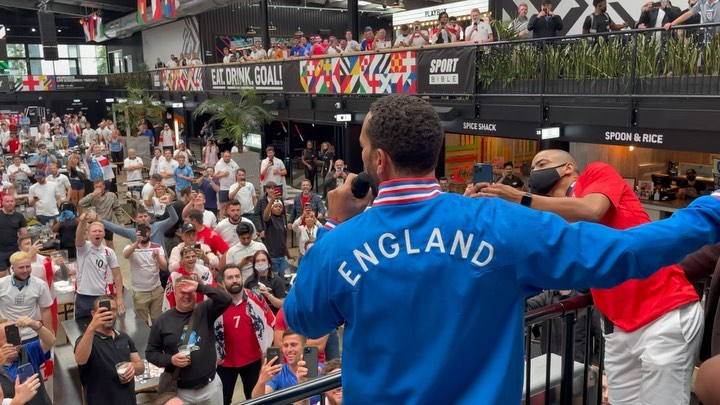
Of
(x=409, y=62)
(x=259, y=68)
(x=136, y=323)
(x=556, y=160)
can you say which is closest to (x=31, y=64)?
(x=259, y=68)

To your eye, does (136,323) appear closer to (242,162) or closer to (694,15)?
(694,15)

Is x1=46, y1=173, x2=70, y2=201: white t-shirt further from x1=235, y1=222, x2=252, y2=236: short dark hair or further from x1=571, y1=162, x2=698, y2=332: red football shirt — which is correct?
x1=571, y1=162, x2=698, y2=332: red football shirt

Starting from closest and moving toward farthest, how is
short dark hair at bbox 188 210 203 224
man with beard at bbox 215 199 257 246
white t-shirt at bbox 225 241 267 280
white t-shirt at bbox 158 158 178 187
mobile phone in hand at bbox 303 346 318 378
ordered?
mobile phone in hand at bbox 303 346 318 378, white t-shirt at bbox 225 241 267 280, short dark hair at bbox 188 210 203 224, man with beard at bbox 215 199 257 246, white t-shirt at bbox 158 158 178 187

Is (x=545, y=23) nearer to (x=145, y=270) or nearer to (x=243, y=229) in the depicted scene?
(x=243, y=229)

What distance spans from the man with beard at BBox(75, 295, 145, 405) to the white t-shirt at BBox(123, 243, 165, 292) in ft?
8.55

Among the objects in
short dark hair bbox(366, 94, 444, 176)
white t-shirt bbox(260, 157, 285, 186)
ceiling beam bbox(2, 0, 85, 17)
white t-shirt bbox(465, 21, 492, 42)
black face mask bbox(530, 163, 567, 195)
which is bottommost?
white t-shirt bbox(260, 157, 285, 186)

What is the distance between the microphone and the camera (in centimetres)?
172

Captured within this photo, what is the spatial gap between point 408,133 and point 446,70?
11.2 m

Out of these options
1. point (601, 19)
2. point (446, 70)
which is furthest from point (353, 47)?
point (601, 19)

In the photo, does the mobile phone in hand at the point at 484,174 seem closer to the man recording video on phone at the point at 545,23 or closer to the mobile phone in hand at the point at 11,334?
the mobile phone in hand at the point at 11,334

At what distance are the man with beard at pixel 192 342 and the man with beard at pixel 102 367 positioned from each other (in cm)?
27

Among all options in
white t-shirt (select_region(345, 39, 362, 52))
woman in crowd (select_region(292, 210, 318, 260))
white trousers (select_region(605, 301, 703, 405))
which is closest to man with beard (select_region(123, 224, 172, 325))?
woman in crowd (select_region(292, 210, 318, 260))

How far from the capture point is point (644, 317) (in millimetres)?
2521

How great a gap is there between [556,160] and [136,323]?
629cm
